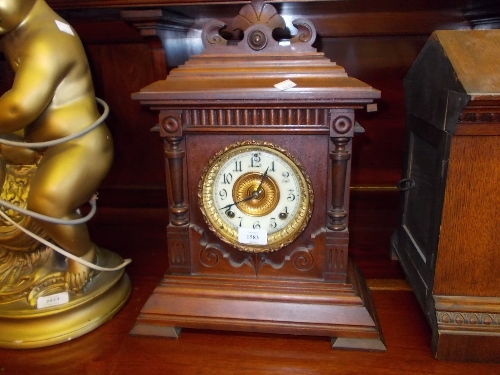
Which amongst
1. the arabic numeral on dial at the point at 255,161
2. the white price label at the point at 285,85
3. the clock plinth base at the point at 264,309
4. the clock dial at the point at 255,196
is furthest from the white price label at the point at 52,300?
the white price label at the point at 285,85

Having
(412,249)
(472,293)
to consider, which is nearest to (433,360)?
(472,293)

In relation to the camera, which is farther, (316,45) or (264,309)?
(316,45)

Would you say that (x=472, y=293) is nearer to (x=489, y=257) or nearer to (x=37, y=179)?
(x=489, y=257)

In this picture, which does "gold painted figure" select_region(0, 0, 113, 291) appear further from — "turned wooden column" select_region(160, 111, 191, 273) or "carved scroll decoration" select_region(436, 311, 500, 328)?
"carved scroll decoration" select_region(436, 311, 500, 328)

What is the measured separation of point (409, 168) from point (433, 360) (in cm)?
39

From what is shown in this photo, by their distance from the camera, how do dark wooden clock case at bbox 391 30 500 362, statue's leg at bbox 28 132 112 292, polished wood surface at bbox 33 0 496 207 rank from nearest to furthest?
dark wooden clock case at bbox 391 30 500 362
statue's leg at bbox 28 132 112 292
polished wood surface at bbox 33 0 496 207

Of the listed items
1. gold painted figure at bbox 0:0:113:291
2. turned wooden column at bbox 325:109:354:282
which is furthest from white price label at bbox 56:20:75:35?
turned wooden column at bbox 325:109:354:282

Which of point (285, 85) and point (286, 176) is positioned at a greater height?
point (285, 85)

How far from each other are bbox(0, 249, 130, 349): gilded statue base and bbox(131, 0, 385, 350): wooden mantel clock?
93 millimetres

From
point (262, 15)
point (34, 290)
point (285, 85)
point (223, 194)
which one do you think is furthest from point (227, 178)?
point (34, 290)

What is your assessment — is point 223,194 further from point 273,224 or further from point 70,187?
point 70,187

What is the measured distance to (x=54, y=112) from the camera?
768 millimetres

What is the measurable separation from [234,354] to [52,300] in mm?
336

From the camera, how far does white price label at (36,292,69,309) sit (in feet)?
2.59
